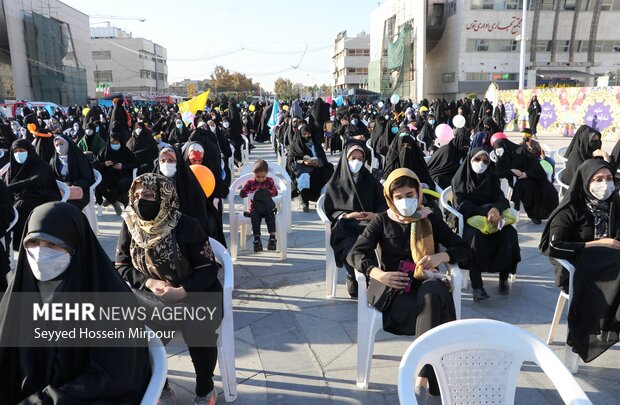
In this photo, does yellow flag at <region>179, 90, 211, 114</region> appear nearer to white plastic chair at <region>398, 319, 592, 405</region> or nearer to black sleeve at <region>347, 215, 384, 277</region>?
black sleeve at <region>347, 215, 384, 277</region>

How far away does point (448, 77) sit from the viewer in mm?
38062

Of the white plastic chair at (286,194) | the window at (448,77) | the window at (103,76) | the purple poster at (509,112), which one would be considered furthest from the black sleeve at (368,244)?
the window at (103,76)

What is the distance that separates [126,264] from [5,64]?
133 feet

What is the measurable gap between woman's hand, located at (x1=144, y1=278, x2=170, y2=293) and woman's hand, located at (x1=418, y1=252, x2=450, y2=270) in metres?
1.40

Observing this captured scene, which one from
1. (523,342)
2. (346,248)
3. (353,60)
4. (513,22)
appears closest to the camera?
(523,342)

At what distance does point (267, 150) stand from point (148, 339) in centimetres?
1331

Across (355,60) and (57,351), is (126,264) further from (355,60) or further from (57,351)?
Result: (355,60)

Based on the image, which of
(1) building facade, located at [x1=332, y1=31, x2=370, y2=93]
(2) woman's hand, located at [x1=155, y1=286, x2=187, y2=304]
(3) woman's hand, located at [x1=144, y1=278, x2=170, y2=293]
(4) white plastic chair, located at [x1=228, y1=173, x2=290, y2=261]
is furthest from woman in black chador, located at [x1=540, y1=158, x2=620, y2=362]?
(1) building facade, located at [x1=332, y1=31, x2=370, y2=93]

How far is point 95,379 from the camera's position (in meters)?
1.67

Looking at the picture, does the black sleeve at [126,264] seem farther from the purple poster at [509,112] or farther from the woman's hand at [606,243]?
the purple poster at [509,112]

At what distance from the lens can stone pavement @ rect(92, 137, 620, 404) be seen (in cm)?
264

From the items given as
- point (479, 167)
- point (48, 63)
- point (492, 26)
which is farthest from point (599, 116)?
point (48, 63)

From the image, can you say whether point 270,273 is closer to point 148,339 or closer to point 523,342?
point 148,339

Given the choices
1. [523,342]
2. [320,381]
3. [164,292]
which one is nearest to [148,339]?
[164,292]
